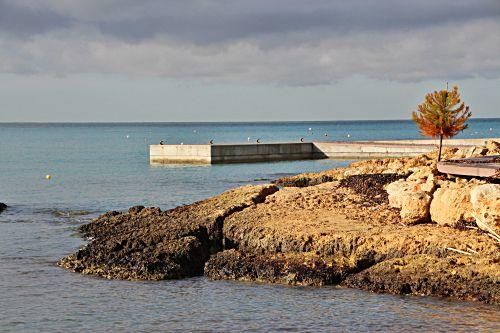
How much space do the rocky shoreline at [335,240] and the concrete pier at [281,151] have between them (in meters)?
51.7

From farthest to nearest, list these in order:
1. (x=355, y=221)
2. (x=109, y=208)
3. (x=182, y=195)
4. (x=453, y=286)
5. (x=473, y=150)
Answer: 1. (x=182, y=195)
2. (x=109, y=208)
3. (x=473, y=150)
4. (x=355, y=221)
5. (x=453, y=286)

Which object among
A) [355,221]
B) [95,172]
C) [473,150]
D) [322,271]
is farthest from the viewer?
[95,172]

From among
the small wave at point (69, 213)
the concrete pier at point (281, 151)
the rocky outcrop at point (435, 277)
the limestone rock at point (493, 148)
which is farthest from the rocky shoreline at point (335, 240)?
the concrete pier at point (281, 151)

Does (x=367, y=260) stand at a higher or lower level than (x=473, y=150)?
lower

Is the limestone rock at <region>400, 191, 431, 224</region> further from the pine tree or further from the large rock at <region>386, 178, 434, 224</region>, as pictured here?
the pine tree

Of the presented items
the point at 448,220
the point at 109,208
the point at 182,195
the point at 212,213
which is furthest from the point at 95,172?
the point at 448,220

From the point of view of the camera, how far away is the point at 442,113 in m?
41.6

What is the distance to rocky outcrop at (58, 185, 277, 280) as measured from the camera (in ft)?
78.5

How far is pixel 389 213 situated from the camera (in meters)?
25.7

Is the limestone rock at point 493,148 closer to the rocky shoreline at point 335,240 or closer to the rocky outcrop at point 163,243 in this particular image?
the rocky shoreline at point 335,240

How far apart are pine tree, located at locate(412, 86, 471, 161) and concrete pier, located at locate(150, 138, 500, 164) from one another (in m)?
37.3

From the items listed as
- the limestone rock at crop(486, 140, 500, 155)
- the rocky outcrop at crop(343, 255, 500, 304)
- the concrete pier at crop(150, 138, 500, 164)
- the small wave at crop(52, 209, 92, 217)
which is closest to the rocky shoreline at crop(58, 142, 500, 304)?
the rocky outcrop at crop(343, 255, 500, 304)

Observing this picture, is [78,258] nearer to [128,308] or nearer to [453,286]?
[128,308]

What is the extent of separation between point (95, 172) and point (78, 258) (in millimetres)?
51999
